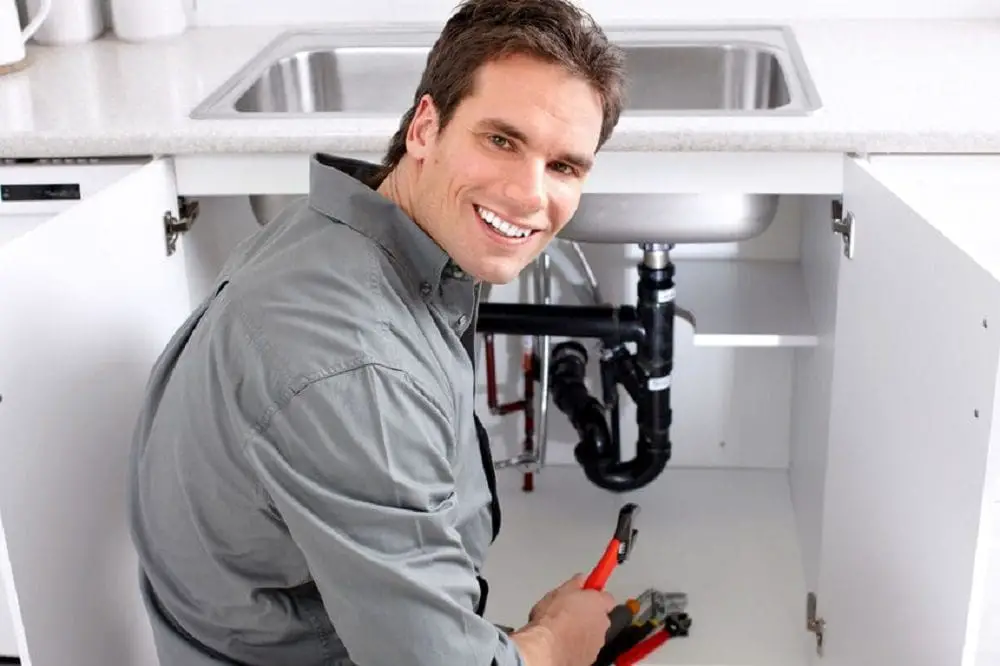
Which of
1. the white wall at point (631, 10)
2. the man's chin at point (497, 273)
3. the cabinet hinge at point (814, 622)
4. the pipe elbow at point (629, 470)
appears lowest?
the cabinet hinge at point (814, 622)

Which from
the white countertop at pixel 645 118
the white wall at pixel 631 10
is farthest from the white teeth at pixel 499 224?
the white wall at pixel 631 10

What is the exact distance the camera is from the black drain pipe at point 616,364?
188 centimetres

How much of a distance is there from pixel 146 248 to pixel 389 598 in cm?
73

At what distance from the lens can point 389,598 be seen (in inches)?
35.4

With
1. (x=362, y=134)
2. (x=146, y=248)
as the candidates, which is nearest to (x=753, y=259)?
(x=362, y=134)

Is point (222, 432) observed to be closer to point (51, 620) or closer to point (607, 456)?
point (51, 620)

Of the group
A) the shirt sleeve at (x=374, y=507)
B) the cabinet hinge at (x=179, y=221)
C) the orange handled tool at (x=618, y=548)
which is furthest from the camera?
the cabinet hinge at (x=179, y=221)

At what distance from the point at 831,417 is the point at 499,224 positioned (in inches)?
28.2

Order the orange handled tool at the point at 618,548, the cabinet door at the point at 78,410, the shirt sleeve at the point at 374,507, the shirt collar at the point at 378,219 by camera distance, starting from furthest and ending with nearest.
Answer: the orange handled tool at the point at 618,548
the cabinet door at the point at 78,410
the shirt collar at the point at 378,219
the shirt sleeve at the point at 374,507

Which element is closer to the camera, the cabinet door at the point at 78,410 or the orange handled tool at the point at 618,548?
the cabinet door at the point at 78,410

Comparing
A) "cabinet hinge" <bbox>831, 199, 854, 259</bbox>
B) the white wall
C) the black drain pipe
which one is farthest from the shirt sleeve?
the white wall

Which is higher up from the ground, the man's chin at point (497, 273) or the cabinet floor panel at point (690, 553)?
the man's chin at point (497, 273)

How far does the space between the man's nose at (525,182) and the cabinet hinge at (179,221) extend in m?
0.71

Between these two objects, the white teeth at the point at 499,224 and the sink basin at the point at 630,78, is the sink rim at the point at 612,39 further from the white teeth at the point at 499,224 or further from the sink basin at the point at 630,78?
the white teeth at the point at 499,224
